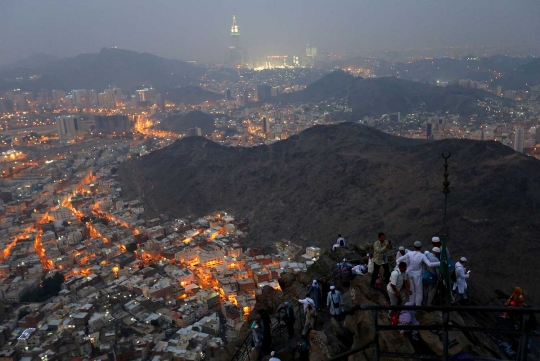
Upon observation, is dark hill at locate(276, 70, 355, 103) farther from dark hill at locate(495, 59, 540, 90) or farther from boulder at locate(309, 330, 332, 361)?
boulder at locate(309, 330, 332, 361)

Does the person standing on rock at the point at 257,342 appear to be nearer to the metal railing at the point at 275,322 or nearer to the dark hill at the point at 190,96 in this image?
the metal railing at the point at 275,322

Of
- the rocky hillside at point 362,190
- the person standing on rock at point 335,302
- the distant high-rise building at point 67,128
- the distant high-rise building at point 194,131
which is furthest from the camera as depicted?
the distant high-rise building at point 67,128

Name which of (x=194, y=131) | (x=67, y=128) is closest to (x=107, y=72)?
(x=67, y=128)

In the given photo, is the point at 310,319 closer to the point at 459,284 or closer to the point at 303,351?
the point at 303,351

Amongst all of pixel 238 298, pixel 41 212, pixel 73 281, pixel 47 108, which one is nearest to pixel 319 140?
pixel 238 298

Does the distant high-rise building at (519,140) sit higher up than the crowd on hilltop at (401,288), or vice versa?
the crowd on hilltop at (401,288)

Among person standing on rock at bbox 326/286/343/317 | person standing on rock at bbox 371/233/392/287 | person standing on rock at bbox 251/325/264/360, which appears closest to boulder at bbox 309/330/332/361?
person standing on rock at bbox 326/286/343/317

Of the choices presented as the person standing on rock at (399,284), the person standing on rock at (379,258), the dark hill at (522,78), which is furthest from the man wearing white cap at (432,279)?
the dark hill at (522,78)
